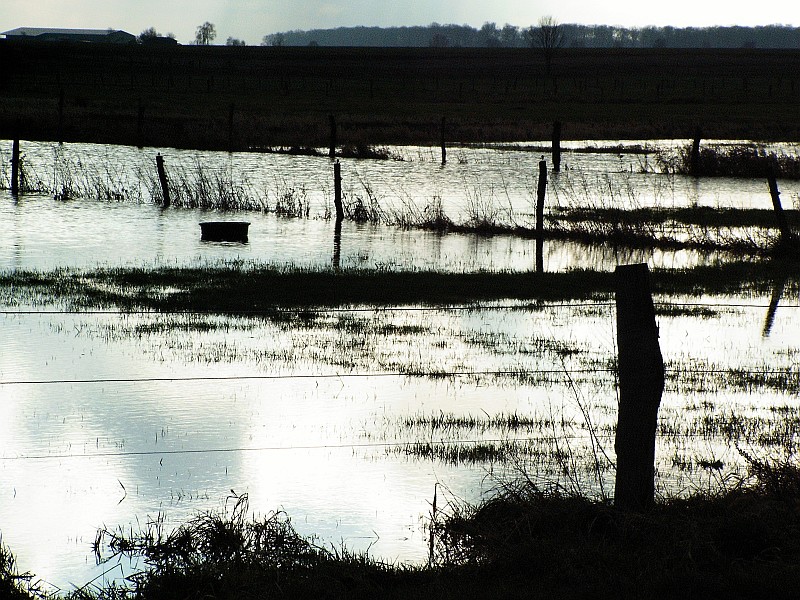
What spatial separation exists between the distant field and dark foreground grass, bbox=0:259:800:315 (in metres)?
28.4

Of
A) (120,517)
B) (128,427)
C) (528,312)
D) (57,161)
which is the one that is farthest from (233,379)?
(57,161)

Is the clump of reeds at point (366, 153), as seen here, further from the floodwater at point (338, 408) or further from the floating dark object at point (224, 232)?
the floodwater at point (338, 408)

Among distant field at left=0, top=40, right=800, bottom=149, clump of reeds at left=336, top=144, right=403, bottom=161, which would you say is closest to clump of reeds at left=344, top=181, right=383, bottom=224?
clump of reeds at left=336, top=144, right=403, bottom=161

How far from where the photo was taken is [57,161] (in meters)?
42.5

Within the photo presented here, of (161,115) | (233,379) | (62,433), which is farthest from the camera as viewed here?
(161,115)

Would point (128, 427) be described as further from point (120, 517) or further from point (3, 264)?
point (3, 264)

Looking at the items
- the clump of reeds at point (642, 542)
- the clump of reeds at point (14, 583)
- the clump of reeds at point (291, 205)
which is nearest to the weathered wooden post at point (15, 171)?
the clump of reeds at point (291, 205)

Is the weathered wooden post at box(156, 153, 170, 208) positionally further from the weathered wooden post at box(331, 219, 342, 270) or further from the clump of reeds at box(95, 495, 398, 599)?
the clump of reeds at box(95, 495, 398, 599)

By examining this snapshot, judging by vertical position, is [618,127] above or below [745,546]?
above

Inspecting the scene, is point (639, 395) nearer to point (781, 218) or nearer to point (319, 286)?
point (319, 286)

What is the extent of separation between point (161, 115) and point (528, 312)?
180 feet

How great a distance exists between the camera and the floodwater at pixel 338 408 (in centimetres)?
827

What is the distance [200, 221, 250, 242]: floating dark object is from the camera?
961 inches

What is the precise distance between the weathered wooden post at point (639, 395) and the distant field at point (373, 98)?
41.7 metres
